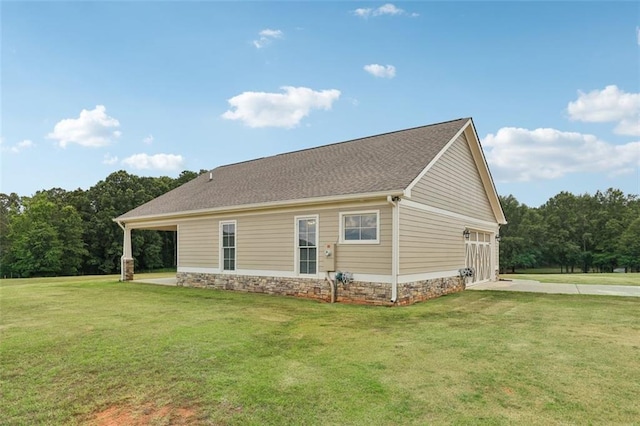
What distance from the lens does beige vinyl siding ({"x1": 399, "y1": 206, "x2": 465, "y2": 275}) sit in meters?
9.22

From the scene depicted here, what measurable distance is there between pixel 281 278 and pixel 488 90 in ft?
41.2

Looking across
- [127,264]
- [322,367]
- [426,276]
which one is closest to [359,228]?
[426,276]

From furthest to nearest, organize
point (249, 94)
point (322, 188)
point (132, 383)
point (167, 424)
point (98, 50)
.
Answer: point (249, 94) → point (98, 50) → point (322, 188) → point (132, 383) → point (167, 424)

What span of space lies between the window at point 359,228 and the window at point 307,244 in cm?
91

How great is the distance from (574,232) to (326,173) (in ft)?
158

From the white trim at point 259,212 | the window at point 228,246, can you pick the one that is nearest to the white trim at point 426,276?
the white trim at point 259,212

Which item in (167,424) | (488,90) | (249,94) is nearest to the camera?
(167,424)

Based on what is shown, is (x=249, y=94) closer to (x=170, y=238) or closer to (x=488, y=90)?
(x=488, y=90)

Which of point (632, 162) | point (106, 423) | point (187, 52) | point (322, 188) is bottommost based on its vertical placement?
point (106, 423)

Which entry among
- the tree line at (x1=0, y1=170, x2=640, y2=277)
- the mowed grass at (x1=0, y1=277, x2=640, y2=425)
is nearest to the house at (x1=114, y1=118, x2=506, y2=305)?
the mowed grass at (x1=0, y1=277, x2=640, y2=425)

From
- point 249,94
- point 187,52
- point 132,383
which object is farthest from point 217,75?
point 132,383

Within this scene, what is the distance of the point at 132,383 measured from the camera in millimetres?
3924

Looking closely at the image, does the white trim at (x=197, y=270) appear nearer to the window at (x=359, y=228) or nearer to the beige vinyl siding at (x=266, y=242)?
the beige vinyl siding at (x=266, y=242)

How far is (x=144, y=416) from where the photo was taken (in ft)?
10.7
